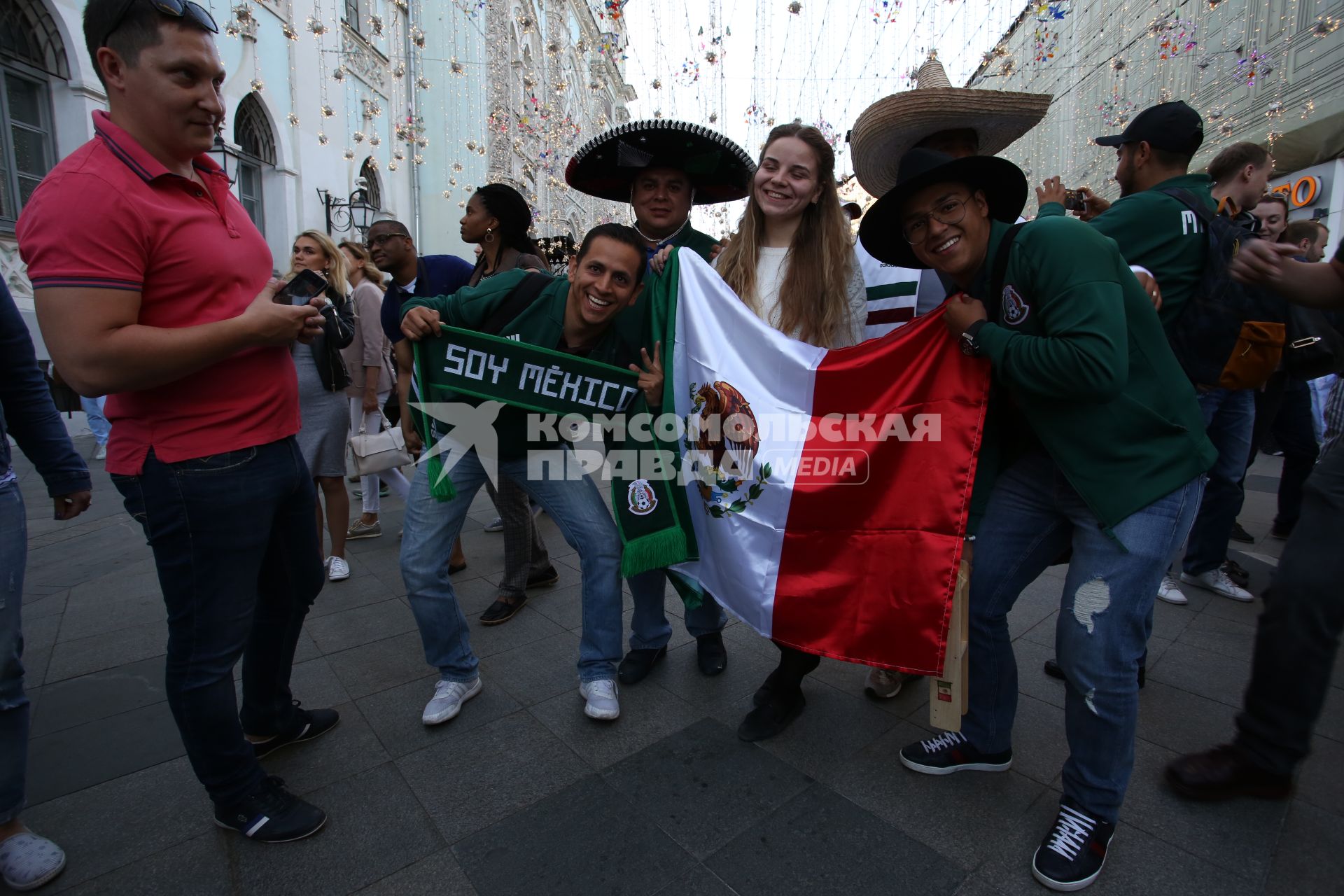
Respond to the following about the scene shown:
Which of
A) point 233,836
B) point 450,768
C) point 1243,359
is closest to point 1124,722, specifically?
point 1243,359

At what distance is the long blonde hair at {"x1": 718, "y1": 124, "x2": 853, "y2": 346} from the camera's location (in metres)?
2.59

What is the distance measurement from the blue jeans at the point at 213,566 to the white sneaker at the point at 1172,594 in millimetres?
4283

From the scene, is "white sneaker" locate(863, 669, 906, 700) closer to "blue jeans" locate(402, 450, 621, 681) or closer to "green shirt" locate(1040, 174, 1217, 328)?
"blue jeans" locate(402, 450, 621, 681)

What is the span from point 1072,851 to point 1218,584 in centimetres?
296

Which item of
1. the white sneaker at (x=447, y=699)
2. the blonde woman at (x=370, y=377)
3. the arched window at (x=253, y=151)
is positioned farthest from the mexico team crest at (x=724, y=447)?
the arched window at (x=253, y=151)

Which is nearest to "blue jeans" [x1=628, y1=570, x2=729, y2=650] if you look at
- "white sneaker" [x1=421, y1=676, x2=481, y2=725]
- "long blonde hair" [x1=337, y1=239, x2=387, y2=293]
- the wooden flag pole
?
"white sneaker" [x1=421, y1=676, x2=481, y2=725]

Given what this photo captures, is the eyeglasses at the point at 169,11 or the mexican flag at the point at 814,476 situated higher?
the eyeglasses at the point at 169,11

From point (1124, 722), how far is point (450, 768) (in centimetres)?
207

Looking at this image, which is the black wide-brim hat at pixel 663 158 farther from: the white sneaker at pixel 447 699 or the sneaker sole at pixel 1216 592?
the sneaker sole at pixel 1216 592

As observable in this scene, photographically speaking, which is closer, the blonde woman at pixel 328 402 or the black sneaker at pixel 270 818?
the black sneaker at pixel 270 818

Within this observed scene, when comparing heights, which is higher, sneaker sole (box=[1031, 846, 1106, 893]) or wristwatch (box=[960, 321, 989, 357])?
wristwatch (box=[960, 321, 989, 357])

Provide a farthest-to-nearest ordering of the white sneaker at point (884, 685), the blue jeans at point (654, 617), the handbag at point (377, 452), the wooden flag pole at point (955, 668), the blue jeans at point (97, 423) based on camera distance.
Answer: the blue jeans at point (97, 423) < the handbag at point (377, 452) < the blue jeans at point (654, 617) < the white sneaker at point (884, 685) < the wooden flag pole at point (955, 668)

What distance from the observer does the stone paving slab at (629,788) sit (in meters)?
1.92

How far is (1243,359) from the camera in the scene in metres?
2.89
